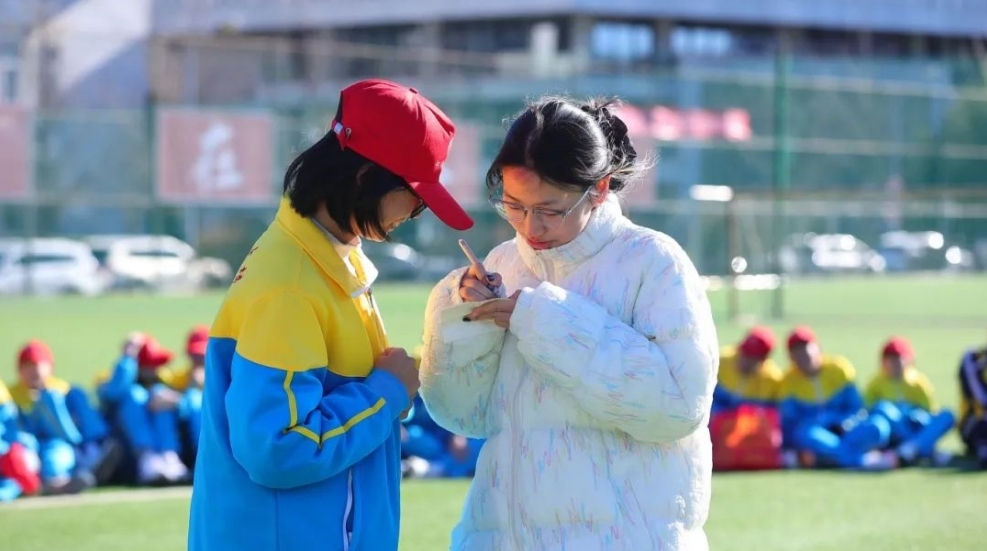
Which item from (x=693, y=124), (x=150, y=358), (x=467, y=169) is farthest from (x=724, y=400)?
(x=693, y=124)

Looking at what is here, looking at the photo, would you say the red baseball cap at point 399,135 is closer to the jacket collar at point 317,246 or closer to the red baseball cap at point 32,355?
the jacket collar at point 317,246

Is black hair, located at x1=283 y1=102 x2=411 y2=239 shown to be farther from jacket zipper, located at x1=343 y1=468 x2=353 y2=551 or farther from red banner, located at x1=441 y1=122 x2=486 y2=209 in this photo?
red banner, located at x1=441 y1=122 x2=486 y2=209

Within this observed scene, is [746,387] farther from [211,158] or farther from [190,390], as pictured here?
[211,158]

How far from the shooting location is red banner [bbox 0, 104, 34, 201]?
1855 centimetres

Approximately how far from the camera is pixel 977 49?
133 feet

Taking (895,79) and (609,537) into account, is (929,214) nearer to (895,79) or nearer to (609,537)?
(895,79)

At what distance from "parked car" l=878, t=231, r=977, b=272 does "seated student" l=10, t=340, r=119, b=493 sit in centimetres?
1898

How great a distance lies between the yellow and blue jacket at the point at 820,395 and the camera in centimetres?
875

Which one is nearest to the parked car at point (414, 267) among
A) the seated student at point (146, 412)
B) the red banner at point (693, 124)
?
the red banner at point (693, 124)

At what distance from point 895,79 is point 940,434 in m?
24.4

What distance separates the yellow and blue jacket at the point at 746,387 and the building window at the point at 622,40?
38.4 m

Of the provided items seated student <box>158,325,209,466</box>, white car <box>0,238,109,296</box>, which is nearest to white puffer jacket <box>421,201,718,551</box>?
seated student <box>158,325,209,466</box>

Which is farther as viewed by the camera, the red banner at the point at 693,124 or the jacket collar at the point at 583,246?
the red banner at the point at 693,124

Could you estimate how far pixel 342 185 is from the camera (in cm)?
263
